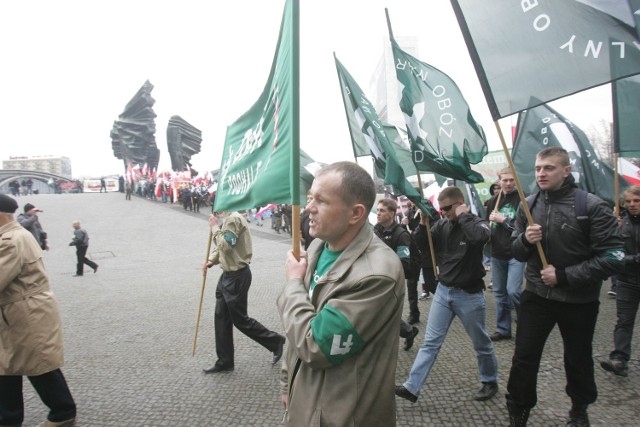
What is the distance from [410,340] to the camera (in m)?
4.56

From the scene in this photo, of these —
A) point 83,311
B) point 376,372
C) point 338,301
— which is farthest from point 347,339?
point 83,311

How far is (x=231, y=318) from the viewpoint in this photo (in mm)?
4273

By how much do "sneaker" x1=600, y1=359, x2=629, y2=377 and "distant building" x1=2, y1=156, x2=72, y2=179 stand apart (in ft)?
440

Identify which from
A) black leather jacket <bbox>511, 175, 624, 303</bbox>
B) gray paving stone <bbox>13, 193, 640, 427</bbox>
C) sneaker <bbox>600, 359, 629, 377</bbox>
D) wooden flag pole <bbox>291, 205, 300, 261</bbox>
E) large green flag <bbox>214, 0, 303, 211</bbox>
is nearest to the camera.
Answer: wooden flag pole <bbox>291, 205, 300, 261</bbox>

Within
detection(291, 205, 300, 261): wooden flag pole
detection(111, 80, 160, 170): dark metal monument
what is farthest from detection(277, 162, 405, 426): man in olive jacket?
detection(111, 80, 160, 170): dark metal monument

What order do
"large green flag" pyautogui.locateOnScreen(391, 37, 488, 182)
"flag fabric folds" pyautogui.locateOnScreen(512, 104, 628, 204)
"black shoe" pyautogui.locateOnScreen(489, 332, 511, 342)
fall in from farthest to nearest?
"flag fabric folds" pyautogui.locateOnScreen(512, 104, 628, 204) < "black shoe" pyautogui.locateOnScreen(489, 332, 511, 342) < "large green flag" pyautogui.locateOnScreen(391, 37, 488, 182)

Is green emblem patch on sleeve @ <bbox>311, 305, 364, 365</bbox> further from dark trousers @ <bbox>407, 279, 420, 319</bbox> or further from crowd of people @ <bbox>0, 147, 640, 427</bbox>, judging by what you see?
dark trousers @ <bbox>407, 279, 420, 319</bbox>

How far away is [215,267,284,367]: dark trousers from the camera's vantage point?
422 cm

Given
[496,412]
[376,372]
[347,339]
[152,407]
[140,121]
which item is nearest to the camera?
[347,339]

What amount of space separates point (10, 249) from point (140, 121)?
42.0 meters

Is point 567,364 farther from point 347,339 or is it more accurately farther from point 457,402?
point 347,339

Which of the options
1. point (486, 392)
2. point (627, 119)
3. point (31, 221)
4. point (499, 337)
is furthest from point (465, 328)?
point (31, 221)

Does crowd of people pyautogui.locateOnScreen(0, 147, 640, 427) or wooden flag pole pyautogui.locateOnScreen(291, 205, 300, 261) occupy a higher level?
wooden flag pole pyautogui.locateOnScreen(291, 205, 300, 261)

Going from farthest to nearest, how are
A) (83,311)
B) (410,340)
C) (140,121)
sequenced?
1. (140,121)
2. (83,311)
3. (410,340)
